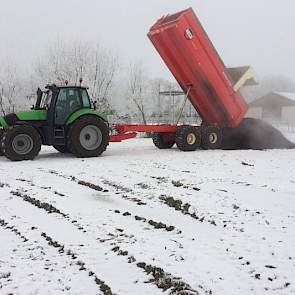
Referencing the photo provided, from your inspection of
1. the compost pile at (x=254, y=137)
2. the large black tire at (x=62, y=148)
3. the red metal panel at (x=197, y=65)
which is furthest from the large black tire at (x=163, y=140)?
the large black tire at (x=62, y=148)

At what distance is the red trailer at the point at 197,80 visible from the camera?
1298 cm

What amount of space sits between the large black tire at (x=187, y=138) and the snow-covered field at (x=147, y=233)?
544cm

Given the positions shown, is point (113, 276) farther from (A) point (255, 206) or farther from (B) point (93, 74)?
(B) point (93, 74)

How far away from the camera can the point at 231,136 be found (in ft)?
50.2

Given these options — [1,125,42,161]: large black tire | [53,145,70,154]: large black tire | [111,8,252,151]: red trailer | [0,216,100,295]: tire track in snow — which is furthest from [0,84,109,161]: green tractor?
[0,216,100,295]: tire track in snow

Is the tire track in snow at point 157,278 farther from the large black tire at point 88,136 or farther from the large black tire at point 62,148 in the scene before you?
the large black tire at point 62,148

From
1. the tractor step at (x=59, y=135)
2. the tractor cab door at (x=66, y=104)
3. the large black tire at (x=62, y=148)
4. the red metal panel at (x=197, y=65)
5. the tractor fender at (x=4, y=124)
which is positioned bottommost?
the large black tire at (x=62, y=148)

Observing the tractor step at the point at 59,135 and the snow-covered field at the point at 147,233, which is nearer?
the snow-covered field at the point at 147,233

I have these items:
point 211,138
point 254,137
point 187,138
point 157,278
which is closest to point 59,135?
point 187,138

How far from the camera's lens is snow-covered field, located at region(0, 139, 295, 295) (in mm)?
3547

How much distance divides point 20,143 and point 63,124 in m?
1.36

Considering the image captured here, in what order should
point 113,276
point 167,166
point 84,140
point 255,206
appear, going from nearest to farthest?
1. point 113,276
2. point 255,206
3. point 167,166
4. point 84,140

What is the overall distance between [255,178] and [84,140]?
5.65 metres

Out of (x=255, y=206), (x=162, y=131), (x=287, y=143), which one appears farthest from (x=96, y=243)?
(x=287, y=143)
